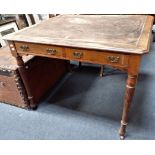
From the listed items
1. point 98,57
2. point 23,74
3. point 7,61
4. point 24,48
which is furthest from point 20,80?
point 98,57

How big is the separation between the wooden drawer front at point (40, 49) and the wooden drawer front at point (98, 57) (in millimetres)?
74

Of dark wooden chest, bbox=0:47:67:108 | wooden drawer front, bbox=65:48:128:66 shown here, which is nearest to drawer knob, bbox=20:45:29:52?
dark wooden chest, bbox=0:47:67:108

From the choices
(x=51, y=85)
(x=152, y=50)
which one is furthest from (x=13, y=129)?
(x=152, y=50)

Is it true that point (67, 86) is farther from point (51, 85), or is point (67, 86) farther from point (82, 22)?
point (82, 22)

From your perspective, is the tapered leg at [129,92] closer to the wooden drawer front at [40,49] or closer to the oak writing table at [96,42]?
the oak writing table at [96,42]

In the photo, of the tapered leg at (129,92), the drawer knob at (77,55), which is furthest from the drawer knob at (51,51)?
the tapered leg at (129,92)

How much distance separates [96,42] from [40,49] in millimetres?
402

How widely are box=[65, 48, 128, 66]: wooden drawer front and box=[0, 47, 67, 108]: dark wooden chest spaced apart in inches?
20.3

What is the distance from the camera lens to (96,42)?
1031mm

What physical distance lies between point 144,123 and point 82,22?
97cm

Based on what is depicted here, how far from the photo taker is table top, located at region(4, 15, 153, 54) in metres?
0.98

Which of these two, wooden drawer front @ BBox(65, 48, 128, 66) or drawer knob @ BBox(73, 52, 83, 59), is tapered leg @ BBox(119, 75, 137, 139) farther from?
drawer knob @ BBox(73, 52, 83, 59)

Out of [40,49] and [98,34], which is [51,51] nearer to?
[40,49]
